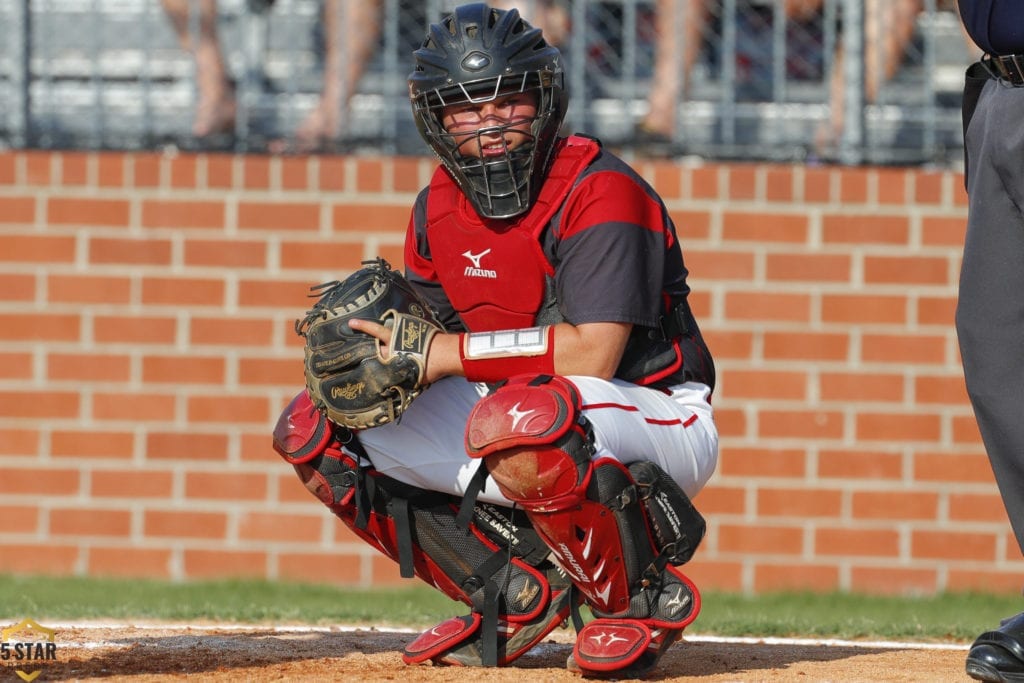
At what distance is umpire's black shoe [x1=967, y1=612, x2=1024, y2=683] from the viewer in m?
3.79

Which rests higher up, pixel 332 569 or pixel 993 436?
pixel 993 436

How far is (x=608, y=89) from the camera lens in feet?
24.8

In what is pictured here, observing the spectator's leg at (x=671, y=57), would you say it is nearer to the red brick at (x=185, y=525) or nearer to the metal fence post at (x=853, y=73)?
the metal fence post at (x=853, y=73)

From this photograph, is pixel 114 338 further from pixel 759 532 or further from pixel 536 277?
pixel 536 277

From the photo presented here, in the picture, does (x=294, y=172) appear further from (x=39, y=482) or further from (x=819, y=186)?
(x=819, y=186)

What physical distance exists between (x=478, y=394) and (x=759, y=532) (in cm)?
306

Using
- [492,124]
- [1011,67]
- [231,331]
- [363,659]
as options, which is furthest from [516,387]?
[231,331]

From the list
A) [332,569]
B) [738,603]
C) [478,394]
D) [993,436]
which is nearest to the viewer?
[993,436]

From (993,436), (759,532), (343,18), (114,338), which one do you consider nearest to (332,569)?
(114,338)

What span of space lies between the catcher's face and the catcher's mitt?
0.43 meters

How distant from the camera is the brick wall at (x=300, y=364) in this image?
7.05 metres

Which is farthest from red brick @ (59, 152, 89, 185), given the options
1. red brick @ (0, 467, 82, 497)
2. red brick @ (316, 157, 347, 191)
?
red brick @ (0, 467, 82, 497)

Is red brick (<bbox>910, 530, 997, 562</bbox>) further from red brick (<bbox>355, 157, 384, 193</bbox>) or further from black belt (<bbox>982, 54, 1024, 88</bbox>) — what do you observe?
black belt (<bbox>982, 54, 1024, 88</bbox>)

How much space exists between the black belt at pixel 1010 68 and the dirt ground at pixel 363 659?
1490mm
